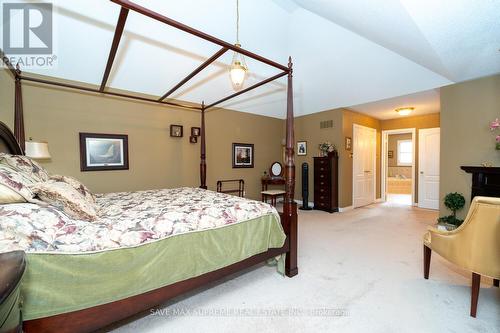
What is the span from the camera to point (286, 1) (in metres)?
3.74

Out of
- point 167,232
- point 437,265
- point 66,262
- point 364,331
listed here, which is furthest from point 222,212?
point 437,265

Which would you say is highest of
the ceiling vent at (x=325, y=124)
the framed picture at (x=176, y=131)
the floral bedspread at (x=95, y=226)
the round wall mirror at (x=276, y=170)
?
the ceiling vent at (x=325, y=124)

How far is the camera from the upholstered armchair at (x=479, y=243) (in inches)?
65.1

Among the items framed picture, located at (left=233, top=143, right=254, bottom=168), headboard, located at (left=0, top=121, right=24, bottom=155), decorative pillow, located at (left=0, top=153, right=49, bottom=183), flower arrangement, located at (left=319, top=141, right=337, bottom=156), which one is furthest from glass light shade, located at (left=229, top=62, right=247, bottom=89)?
flower arrangement, located at (left=319, top=141, right=337, bottom=156)

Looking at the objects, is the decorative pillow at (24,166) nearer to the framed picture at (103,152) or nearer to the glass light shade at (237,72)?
the framed picture at (103,152)

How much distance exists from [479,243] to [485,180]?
2386 mm

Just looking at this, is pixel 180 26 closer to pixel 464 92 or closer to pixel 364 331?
pixel 364 331

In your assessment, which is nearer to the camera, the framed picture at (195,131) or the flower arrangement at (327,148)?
the framed picture at (195,131)

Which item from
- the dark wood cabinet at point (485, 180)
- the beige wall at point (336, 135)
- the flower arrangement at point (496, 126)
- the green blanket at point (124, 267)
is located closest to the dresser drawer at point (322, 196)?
the beige wall at point (336, 135)

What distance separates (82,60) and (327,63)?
4.34 meters

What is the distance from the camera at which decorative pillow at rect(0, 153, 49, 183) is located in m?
1.84

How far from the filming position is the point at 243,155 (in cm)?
580

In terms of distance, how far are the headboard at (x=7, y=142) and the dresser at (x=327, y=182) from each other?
5.42 meters

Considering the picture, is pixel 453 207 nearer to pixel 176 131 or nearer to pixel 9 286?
pixel 9 286
